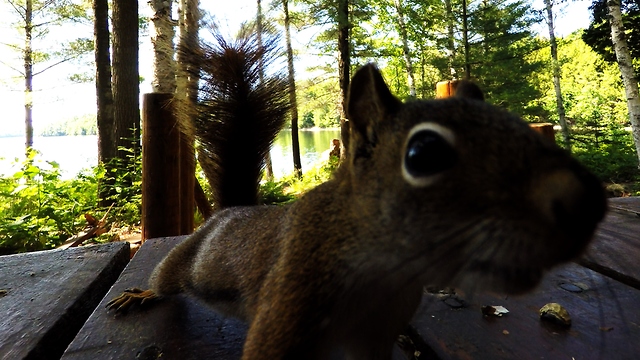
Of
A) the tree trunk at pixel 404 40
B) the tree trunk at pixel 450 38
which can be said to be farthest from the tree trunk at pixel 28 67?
the tree trunk at pixel 450 38

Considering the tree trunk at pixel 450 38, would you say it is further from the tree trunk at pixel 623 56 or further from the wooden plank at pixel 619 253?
the wooden plank at pixel 619 253

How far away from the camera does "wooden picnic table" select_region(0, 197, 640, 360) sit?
828 mm

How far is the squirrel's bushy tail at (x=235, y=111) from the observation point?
5.47 feet

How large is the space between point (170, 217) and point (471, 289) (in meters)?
2.30

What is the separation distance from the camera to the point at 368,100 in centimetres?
80

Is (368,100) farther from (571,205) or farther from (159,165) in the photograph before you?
(159,165)

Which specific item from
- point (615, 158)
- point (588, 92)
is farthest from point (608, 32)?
point (588, 92)

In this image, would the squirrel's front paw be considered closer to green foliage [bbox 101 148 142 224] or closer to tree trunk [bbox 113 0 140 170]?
green foliage [bbox 101 148 142 224]

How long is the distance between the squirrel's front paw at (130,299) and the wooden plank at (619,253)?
3.89 ft

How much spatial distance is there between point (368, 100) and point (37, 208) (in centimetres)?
492

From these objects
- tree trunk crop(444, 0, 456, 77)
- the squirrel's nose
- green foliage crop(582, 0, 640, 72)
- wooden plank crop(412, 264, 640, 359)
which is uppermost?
tree trunk crop(444, 0, 456, 77)

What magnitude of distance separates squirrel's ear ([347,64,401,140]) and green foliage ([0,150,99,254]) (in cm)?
389

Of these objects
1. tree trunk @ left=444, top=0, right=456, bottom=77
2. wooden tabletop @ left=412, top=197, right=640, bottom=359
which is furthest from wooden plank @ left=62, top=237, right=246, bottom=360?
tree trunk @ left=444, top=0, right=456, bottom=77

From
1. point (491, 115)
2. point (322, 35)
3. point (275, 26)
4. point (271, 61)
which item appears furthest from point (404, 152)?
point (322, 35)
